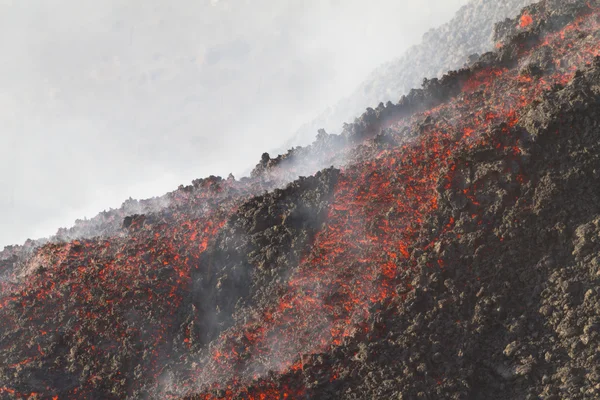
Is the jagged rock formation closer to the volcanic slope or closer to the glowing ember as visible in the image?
the glowing ember

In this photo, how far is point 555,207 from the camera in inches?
603

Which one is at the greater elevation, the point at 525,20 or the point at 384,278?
the point at 525,20

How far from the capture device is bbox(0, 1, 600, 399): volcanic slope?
1427 cm

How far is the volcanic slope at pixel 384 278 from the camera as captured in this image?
14.3m

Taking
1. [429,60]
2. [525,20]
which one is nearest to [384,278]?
[525,20]

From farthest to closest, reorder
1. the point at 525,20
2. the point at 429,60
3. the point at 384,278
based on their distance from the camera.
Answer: the point at 429,60
the point at 525,20
the point at 384,278

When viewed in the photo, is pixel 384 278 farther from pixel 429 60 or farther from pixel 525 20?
pixel 429 60

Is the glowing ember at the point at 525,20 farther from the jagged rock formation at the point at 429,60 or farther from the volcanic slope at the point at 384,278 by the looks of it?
the jagged rock formation at the point at 429,60

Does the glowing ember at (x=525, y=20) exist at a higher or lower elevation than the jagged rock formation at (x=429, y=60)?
lower

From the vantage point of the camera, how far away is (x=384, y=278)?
16156mm

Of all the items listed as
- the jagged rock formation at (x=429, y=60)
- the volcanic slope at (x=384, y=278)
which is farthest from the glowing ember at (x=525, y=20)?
the jagged rock formation at (x=429, y=60)

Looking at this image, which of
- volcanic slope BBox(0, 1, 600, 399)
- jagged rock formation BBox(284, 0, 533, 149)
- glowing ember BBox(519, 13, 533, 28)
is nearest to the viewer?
volcanic slope BBox(0, 1, 600, 399)

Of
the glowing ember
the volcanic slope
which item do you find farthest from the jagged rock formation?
the volcanic slope

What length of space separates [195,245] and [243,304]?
418cm
